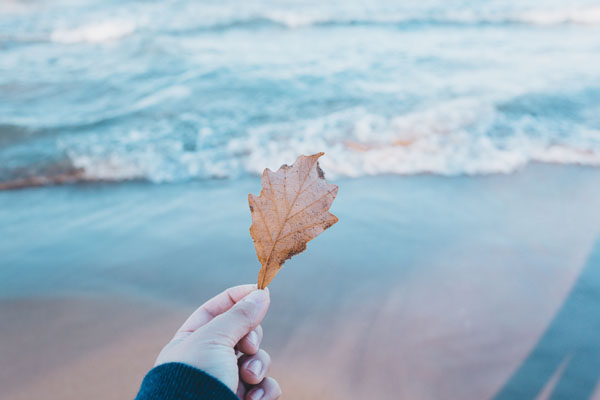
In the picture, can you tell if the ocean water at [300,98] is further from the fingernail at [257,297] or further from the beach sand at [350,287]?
the fingernail at [257,297]

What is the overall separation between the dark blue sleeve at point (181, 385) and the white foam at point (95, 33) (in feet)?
34.2

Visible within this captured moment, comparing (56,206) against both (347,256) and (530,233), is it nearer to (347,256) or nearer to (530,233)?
(347,256)

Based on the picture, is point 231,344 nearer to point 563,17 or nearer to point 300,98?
point 300,98

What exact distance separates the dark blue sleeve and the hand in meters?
0.04

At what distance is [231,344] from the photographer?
123 cm

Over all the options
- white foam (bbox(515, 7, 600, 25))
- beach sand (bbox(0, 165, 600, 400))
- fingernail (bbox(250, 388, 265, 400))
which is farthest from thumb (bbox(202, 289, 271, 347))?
white foam (bbox(515, 7, 600, 25))

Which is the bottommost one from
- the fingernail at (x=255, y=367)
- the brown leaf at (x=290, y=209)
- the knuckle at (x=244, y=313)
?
the fingernail at (x=255, y=367)

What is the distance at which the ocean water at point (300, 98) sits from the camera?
Answer: 3600 millimetres

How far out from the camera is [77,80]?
6.24 meters

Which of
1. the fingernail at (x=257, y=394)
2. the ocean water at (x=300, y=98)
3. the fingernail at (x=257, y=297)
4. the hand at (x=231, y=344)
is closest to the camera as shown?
the hand at (x=231, y=344)

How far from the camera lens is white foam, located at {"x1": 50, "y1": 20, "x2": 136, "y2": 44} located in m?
9.76

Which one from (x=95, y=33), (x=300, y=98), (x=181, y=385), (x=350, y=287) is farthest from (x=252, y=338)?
(x=95, y=33)

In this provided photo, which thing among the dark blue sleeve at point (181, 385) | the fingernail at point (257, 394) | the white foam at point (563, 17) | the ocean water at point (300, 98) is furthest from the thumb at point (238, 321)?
the white foam at point (563, 17)

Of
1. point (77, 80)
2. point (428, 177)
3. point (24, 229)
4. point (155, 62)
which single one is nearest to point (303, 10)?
point (155, 62)
